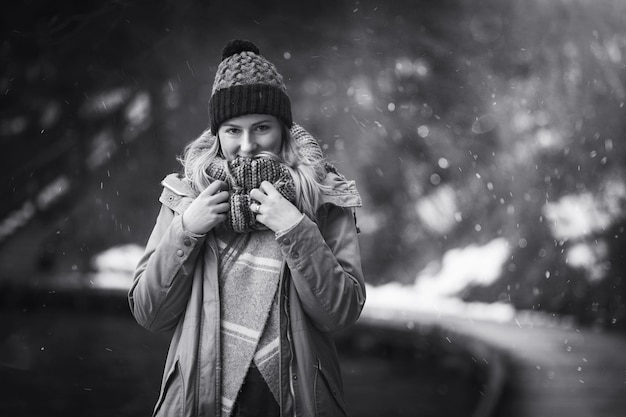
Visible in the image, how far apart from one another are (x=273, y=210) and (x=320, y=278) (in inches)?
7.3

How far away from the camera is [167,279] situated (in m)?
1.61

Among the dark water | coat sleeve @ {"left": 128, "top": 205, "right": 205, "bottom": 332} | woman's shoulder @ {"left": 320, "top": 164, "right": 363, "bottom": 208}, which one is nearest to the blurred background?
the dark water

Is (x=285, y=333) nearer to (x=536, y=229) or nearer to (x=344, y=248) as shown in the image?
(x=344, y=248)

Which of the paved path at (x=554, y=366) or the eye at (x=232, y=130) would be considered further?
the paved path at (x=554, y=366)

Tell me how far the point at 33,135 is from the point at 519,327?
612cm

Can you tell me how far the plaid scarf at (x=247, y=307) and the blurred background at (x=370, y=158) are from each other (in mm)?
3598

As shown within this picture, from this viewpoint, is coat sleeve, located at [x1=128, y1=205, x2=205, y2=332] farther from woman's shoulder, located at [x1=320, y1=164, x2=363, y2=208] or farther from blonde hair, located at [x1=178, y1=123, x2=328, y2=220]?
woman's shoulder, located at [x1=320, y1=164, x2=363, y2=208]

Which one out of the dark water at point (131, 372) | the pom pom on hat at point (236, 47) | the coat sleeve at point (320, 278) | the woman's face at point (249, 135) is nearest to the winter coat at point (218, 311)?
the coat sleeve at point (320, 278)

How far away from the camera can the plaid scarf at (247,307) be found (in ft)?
5.27

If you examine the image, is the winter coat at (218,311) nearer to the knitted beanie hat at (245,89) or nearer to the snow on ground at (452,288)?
the knitted beanie hat at (245,89)

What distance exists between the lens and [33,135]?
29.2 ft

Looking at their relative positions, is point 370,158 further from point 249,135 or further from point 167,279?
point 167,279

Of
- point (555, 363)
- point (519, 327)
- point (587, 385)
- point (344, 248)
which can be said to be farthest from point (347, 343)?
point (344, 248)

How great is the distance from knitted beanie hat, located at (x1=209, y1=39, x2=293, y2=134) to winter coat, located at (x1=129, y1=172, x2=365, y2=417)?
0.83 feet
